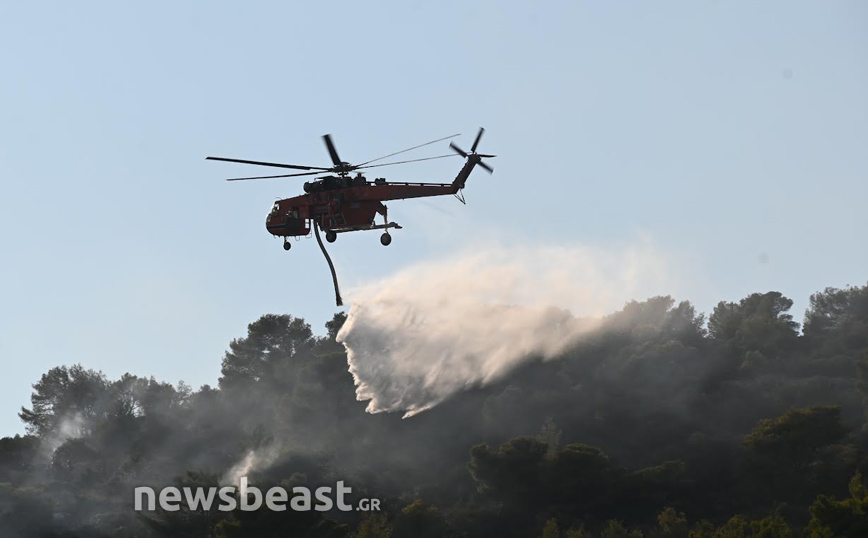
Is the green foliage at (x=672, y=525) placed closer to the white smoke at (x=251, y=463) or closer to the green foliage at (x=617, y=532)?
the green foliage at (x=617, y=532)

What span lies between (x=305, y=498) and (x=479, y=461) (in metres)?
19.1

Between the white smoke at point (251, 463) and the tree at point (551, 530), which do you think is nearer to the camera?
the tree at point (551, 530)

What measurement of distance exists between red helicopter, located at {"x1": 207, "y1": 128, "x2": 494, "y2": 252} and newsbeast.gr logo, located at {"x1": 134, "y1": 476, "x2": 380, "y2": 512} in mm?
24347

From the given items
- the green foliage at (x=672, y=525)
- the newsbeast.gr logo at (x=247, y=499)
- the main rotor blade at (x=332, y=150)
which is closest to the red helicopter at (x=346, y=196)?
the main rotor blade at (x=332, y=150)

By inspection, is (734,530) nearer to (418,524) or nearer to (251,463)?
(418,524)

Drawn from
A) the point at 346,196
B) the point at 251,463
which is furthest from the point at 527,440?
the point at 346,196

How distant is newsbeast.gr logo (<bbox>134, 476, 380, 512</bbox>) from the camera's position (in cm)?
6975

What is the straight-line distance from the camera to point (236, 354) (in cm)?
14338

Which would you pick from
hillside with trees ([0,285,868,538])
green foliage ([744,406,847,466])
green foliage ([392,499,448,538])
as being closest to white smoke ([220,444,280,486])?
hillside with trees ([0,285,868,538])

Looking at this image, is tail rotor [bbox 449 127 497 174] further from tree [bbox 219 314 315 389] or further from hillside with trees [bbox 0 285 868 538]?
tree [bbox 219 314 315 389]

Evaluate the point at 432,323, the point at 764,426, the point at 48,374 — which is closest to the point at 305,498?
the point at 432,323

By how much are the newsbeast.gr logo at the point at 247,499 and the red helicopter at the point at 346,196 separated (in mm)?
24347

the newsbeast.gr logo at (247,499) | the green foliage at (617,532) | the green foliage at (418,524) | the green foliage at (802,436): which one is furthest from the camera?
the green foliage at (802,436)

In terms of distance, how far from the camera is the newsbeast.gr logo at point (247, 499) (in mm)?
69750
